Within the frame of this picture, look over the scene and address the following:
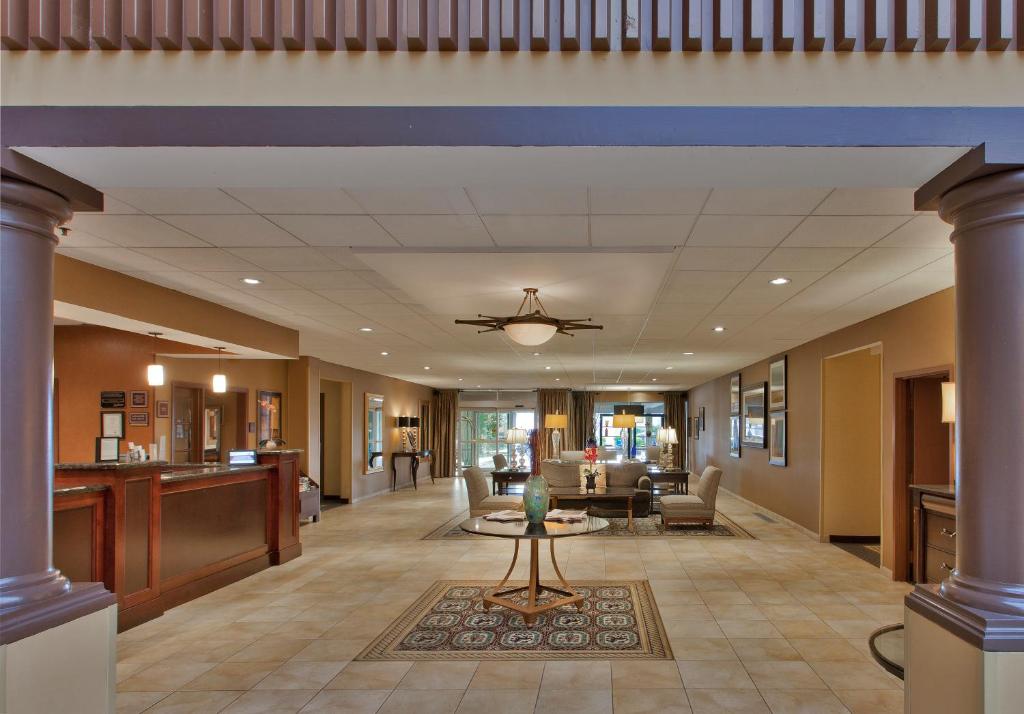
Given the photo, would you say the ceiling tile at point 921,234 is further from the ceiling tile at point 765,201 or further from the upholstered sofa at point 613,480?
the upholstered sofa at point 613,480

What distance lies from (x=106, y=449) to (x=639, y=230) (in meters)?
5.95

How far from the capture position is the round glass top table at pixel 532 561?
5.06 meters

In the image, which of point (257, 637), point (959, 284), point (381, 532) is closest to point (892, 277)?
point (959, 284)

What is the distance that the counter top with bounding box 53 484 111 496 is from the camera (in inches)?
175

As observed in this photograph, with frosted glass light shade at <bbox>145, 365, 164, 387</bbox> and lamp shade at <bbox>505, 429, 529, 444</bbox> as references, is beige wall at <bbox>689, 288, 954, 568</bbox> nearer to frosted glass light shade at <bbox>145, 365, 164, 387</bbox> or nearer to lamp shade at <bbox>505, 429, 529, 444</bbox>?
lamp shade at <bbox>505, 429, 529, 444</bbox>

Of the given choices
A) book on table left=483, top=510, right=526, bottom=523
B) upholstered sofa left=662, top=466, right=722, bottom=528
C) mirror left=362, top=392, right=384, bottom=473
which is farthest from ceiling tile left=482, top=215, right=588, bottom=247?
mirror left=362, top=392, right=384, bottom=473

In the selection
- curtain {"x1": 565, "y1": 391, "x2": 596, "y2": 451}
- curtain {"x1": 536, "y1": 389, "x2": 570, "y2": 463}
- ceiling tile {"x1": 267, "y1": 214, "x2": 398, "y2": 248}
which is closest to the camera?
ceiling tile {"x1": 267, "y1": 214, "x2": 398, "y2": 248}

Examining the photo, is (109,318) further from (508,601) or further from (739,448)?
(739,448)

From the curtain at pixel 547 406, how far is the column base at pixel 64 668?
59.4 feet

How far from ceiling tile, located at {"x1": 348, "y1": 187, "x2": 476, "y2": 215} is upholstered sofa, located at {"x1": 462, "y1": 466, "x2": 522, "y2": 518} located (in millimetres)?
5415

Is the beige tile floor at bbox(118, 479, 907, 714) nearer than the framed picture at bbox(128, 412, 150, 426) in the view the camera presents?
Yes

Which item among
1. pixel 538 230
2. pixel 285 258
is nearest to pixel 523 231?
pixel 538 230

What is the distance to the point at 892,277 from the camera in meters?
5.18

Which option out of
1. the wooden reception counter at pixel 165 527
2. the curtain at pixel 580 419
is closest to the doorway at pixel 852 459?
the wooden reception counter at pixel 165 527
